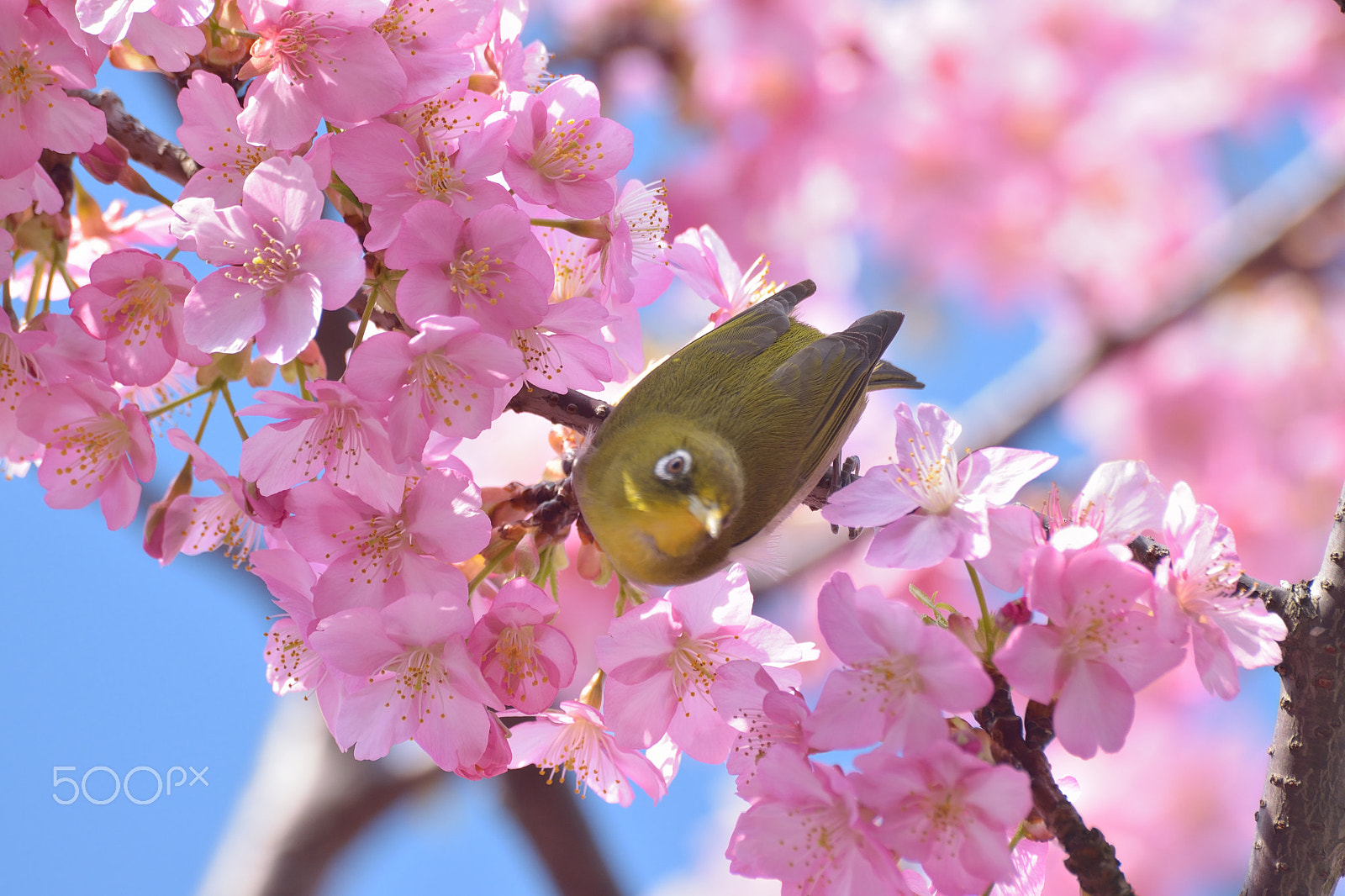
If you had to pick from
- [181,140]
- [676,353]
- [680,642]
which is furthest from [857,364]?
[181,140]

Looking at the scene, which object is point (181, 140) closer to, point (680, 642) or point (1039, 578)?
point (680, 642)

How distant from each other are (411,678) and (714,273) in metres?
0.77

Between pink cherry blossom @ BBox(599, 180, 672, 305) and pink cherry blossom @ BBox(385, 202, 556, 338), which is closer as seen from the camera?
pink cherry blossom @ BBox(385, 202, 556, 338)

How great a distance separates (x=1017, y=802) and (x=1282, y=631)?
0.40 m

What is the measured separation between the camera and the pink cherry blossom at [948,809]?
2.95ft

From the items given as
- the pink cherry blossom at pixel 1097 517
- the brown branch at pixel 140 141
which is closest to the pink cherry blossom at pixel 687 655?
the pink cherry blossom at pixel 1097 517

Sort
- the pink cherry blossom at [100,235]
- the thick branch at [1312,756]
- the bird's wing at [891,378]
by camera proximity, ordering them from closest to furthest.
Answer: the thick branch at [1312,756] → the pink cherry blossom at [100,235] → the bird's wing at [891,378]

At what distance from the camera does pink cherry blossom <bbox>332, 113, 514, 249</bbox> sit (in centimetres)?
106

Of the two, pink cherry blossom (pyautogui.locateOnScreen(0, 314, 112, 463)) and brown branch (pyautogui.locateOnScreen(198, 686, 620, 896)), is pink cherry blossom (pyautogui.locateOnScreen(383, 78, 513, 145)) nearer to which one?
pink cherry blossom (pyautogui.locateOnScreen(0, 314, 112, 463))

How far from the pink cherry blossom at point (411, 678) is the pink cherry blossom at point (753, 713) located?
0.25 metres

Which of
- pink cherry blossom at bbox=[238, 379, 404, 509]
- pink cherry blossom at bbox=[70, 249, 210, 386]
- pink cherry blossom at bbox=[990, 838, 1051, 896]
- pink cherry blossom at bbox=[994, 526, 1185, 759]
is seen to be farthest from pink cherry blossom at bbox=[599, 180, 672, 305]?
pink cherry blossom at bbox=[990, 838, 1051, 896]

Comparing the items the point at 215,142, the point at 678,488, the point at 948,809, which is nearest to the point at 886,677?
the point at 948,809

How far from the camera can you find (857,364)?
1689mm

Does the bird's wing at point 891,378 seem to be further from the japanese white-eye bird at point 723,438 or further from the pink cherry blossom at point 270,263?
the pink cherry blossom at point 270,263
